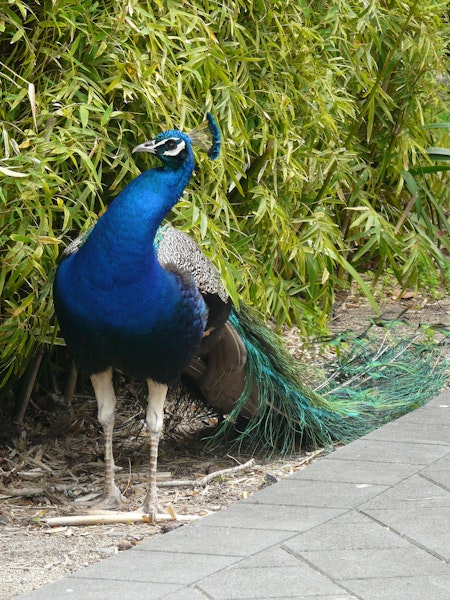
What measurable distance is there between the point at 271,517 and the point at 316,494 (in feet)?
0.80

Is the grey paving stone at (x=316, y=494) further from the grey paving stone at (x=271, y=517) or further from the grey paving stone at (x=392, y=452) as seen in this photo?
the grey paving stone at (x=392, y=452)

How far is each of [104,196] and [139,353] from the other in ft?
2.83

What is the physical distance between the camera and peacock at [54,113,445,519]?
352cm

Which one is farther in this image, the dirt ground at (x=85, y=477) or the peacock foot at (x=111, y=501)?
the peacock foot at (x=111, y=501)

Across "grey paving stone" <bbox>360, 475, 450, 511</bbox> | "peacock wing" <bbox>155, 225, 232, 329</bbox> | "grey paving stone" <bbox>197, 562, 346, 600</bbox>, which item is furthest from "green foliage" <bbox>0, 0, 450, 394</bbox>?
"grey paving stone" <bbox>197, 562, 346, 600</bbox>

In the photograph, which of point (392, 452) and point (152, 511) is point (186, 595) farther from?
point (392, 452)

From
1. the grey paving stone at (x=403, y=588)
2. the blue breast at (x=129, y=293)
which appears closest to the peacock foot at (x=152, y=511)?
the blue breast at (x=129, y=293)

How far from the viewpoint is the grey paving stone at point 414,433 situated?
405 cm

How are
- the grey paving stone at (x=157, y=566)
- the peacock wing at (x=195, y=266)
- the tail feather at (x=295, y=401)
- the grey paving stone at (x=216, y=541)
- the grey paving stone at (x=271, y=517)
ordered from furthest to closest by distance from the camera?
the tail feather at (x=295, y=401)
the peacock wing at (x=195, y=266)
the grey paving stone at (x=271, y=517)
the grey paving stone at (x=216, y=541)
the grey paving stone at (x=157, y=566)

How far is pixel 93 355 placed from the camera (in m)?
3.61

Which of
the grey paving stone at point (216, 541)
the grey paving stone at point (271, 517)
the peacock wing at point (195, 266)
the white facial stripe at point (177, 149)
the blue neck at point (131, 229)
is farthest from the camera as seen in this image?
the peacock wing at point (195, 266)

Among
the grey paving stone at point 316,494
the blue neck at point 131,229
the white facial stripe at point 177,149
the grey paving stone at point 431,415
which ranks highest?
the white facial stripe at point 177,149

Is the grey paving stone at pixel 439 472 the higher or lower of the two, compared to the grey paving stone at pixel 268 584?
higher

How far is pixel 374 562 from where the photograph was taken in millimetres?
2936
